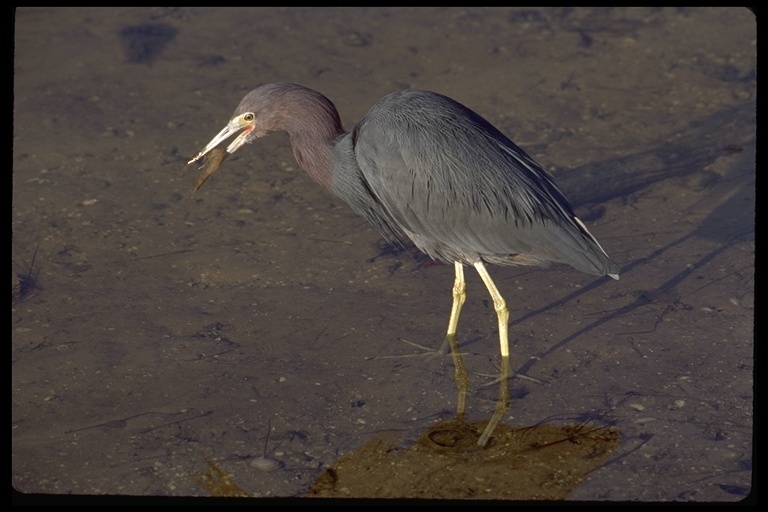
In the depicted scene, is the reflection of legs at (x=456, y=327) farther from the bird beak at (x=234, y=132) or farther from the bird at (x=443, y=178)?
the bird beak at (x=234, y=132)

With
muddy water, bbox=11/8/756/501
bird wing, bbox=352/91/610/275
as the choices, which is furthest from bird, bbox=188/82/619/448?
muddy water, bbox=11/8/756/501

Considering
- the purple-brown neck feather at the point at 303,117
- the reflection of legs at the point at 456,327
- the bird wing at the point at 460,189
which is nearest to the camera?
the bird wing at the point at 460,189

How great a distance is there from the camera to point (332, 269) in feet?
20.9

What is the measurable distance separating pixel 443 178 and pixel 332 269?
1437 mm

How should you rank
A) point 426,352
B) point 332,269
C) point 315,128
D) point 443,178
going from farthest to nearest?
1. point 332,269
2. point 426,352
3. point 315,128
4. point 443,178

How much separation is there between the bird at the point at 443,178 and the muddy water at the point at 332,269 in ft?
2.22

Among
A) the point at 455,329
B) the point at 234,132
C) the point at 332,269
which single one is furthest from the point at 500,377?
the point at 234,132

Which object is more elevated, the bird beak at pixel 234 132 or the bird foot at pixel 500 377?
the bird beak at pixel 234 132

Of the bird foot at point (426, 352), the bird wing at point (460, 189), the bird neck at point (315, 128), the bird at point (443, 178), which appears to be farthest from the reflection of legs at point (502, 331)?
the bird neck at point (315, 128)

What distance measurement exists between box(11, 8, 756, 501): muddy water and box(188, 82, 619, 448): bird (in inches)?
26.6

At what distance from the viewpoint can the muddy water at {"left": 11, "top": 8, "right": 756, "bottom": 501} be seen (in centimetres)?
491

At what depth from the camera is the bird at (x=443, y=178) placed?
205 inches

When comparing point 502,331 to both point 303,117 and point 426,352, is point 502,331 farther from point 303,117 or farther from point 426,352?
point 303,117

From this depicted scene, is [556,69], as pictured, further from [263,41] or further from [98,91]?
[98,91]
